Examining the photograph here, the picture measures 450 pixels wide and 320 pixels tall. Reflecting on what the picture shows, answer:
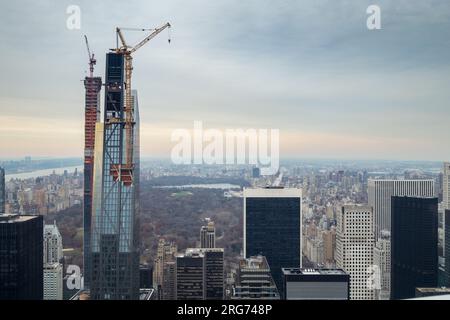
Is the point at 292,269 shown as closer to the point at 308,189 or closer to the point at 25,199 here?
the point at 308,189

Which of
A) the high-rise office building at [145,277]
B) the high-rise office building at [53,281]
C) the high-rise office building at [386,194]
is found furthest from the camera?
the high-rise office building at [386,194]

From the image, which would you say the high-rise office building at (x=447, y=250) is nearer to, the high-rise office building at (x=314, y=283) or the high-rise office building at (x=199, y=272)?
the high-rise office building at (x=314, y=283)

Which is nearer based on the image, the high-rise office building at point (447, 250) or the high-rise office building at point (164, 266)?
the high-rise office building at point (164, 266)

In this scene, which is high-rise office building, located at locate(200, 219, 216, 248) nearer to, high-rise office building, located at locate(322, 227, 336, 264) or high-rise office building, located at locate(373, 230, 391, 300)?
high-rise office building, located at locate(322, 227, 336, 264)

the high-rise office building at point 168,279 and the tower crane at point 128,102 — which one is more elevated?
the tower crane at point 128,102

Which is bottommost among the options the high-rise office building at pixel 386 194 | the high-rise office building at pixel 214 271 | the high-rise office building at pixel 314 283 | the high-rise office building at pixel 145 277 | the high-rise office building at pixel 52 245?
the high-rise office building at pixel 145 277

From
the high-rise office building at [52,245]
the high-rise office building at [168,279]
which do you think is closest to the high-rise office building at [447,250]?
the high-rise office building at [168,279]
